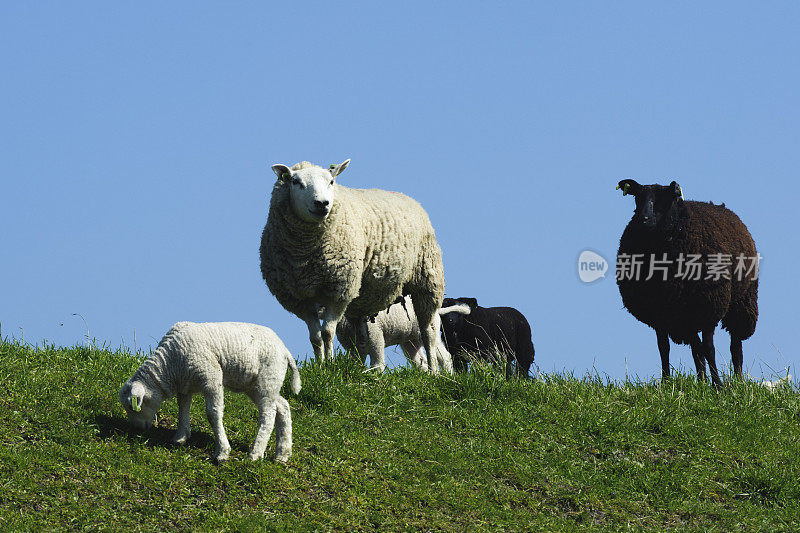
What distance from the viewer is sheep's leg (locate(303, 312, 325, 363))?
10016 millimetres

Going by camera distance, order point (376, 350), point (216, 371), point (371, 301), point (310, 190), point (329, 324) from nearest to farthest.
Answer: point (216, 371), point (310, 190), point (329, 324), point (371, 301), point (376, 350)

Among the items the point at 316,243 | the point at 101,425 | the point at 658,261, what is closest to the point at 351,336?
the point at 316,243

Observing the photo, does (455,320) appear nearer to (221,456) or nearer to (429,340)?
(429,340)

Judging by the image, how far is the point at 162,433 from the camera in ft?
25.9

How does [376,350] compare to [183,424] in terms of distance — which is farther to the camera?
[376,350]

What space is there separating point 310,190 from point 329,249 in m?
0.76

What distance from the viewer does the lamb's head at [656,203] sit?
1177cm

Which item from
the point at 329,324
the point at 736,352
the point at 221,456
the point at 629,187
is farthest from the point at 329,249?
the point at 736,352

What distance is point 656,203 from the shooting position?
1191 centimetres

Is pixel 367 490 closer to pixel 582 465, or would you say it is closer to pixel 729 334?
pixel 582 465

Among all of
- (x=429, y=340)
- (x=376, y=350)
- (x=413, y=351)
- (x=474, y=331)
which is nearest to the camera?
(x=429, y=340)

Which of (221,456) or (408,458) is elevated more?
(408,458)

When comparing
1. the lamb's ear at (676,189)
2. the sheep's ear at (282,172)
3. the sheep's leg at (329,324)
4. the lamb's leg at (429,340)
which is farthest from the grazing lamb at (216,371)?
the lamb's ear at (676,189)

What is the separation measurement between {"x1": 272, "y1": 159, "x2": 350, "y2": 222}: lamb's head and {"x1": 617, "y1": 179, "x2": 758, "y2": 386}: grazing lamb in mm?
4630
